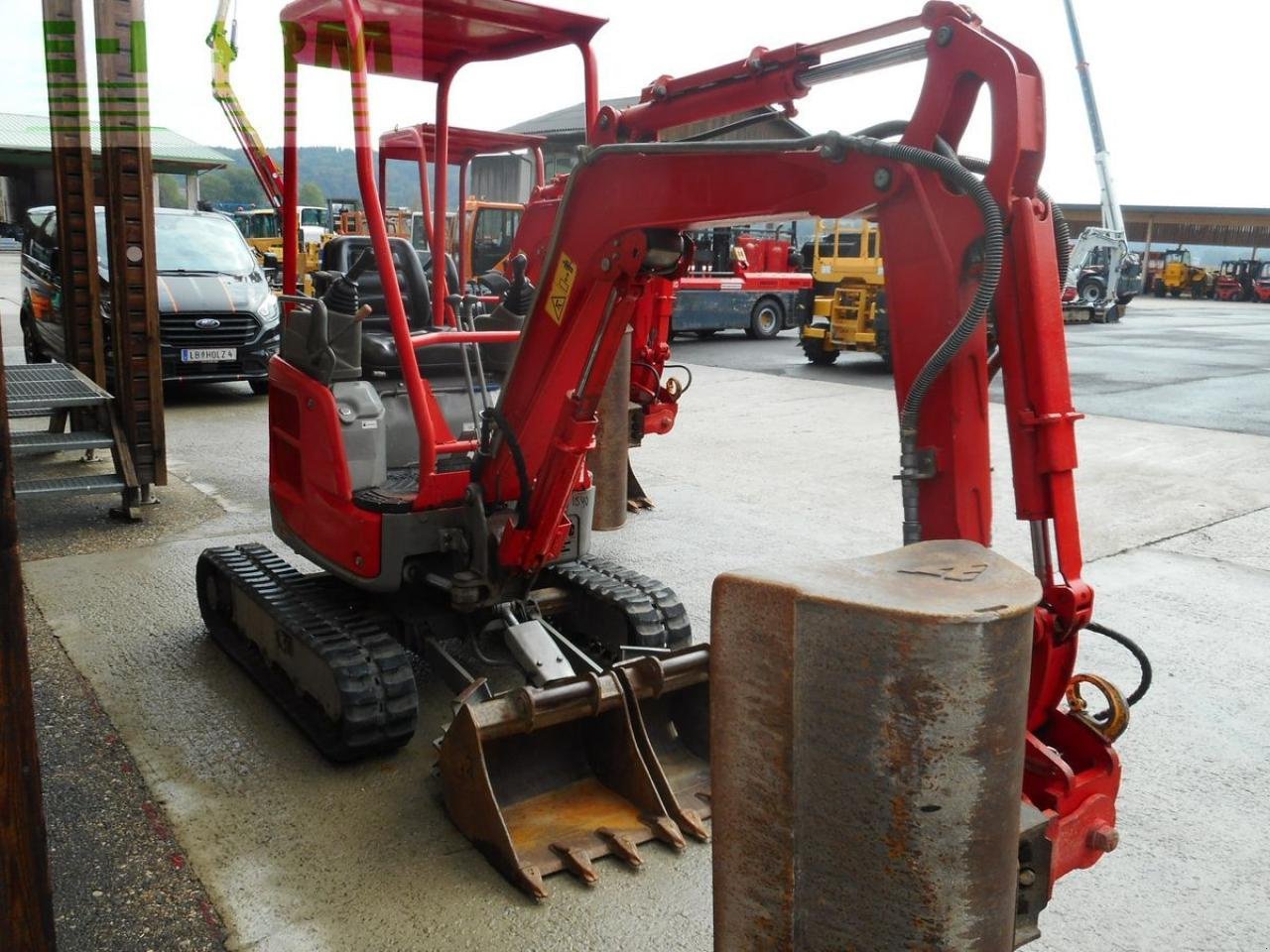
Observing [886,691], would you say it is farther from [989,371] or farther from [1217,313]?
[1217,313]

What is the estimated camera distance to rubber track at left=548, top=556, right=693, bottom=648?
4.07m

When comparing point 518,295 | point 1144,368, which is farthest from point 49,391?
point 1144,368

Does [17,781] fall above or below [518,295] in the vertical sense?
below

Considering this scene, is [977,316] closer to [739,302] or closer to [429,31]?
[429,31]

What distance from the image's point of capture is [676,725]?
144 inches

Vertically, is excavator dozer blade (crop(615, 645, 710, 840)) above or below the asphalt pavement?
below

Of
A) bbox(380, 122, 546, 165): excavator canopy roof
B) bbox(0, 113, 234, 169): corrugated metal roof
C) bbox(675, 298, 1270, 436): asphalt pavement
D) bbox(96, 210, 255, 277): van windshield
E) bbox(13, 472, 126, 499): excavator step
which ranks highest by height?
bbox(380, 122, 546, 165): excavator canopy roof

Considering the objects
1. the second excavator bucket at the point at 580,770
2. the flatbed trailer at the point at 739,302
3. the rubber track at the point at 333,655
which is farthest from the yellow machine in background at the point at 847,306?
the second excavator bucket at the point at 580,770

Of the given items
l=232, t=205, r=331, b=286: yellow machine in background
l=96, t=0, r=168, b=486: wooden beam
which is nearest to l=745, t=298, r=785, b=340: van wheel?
l=232, t=205, r=331, b=286: yellow machine in background

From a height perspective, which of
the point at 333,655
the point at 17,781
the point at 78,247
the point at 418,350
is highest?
the point at 78,247

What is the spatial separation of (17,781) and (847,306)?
14.4m

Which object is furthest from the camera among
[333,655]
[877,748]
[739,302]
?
[739,302]

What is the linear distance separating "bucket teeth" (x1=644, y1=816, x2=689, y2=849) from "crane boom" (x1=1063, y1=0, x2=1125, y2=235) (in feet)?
98.6

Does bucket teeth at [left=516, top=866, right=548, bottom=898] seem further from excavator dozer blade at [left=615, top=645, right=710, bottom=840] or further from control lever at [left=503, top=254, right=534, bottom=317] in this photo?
control lever at [left=503, top=254, right=534, bottom=317]
